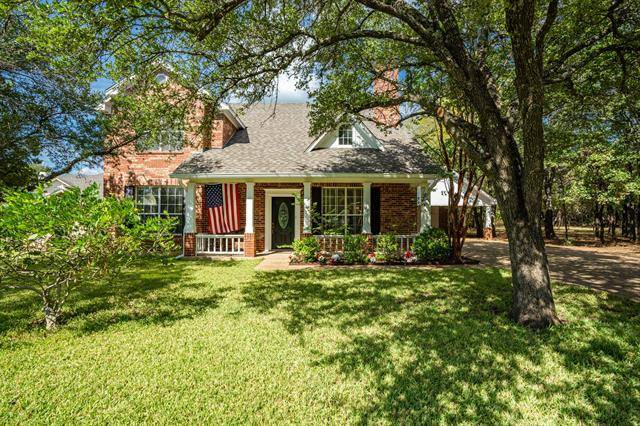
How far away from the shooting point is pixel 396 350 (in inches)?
175

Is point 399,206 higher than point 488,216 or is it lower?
higher

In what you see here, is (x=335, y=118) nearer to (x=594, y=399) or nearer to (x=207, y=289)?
(x=207, y=289)

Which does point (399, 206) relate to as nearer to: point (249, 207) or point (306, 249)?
point (306, 249)

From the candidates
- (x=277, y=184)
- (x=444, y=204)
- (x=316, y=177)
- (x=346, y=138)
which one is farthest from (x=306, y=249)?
(x=444, y=204)

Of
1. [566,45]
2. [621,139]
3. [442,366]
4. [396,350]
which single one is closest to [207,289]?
[396,350]

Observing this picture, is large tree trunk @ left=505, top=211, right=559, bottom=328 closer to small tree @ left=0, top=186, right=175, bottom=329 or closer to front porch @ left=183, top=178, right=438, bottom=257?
small tree @ left=0, top=186, right=175, bottom=329

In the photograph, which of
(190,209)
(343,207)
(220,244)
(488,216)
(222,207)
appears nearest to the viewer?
(190,209)

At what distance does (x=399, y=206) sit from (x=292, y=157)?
520 cm

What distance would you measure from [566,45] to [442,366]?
26.7ft

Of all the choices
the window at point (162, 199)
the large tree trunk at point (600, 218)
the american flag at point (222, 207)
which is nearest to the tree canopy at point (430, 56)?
the american flag at point (222, 207)

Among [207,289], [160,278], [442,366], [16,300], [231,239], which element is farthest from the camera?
[231,239]

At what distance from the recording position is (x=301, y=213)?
47.1 feet

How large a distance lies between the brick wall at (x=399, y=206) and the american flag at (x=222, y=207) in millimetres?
6496

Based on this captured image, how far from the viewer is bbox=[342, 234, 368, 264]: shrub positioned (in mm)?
11586
